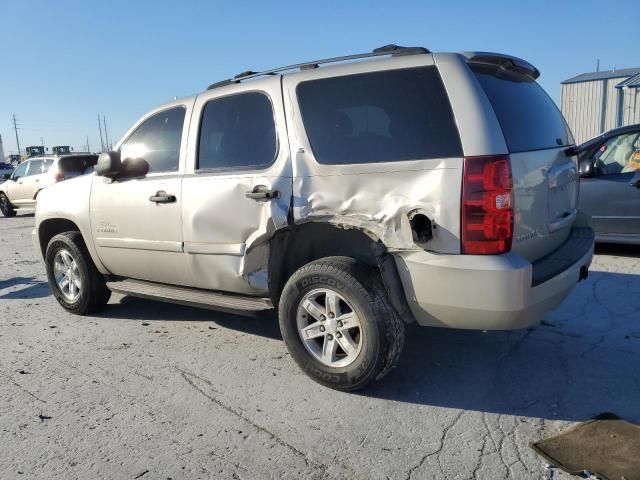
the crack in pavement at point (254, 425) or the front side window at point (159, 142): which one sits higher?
the front side window at point (159, 142)

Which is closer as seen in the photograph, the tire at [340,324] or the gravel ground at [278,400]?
the gravel ground at [278,400]

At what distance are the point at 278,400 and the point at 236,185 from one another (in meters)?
1.46

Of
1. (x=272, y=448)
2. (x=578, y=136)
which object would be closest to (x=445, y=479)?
(x=272, y=448)

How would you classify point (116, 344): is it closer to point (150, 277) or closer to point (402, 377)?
point (150, 277)

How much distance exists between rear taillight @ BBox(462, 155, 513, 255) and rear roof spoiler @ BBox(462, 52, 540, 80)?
2.28ft

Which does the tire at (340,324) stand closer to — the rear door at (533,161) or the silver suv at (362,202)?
the silver suv at (362,202)

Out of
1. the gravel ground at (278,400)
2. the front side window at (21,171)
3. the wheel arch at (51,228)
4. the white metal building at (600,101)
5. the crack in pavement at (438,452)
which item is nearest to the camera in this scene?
the crack in pavement at (438,452)

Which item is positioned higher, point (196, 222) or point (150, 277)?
point (196, 222)

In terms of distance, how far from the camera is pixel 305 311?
353 cm

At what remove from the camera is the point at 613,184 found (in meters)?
6.45

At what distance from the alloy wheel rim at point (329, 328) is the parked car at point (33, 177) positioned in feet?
39.7

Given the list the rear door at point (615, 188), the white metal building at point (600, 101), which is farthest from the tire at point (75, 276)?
the white metal building at point (600, 101)

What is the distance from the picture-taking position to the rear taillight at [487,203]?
2869 mm

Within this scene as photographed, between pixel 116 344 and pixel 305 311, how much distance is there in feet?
6.07
